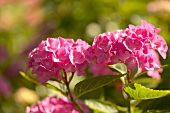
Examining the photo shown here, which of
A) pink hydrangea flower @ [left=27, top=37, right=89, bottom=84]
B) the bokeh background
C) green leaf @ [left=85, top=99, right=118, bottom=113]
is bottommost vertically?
green leaf @ [left=85, top=99, right=118, bottom=113]

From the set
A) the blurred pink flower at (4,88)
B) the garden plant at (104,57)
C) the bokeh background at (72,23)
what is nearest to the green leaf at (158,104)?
the garden plant at (104,57)

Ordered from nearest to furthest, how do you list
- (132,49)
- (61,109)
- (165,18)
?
1. (132,49)
2. (61,109)
3. (165,18)

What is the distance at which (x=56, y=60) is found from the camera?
960 mm

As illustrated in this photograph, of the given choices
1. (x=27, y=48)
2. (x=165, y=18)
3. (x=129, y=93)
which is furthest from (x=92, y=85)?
(x=27, y=48)

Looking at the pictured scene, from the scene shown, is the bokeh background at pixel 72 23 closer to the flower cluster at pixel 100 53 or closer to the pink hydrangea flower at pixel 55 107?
the pink hydrangea flower at pixel 55 107

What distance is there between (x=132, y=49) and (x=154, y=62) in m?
0.06

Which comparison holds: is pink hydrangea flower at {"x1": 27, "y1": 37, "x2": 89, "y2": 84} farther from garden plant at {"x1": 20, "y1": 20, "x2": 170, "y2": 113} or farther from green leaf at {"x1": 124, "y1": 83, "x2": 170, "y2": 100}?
green leaf at {"x1": 124, "y1": 83, "x2": 170, "y2": 100}

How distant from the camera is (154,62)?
0.98 m

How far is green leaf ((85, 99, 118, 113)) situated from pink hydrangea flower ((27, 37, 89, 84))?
0.56 ft

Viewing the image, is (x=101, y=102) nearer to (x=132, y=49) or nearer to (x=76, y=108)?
Answer: (x=76, y=108)

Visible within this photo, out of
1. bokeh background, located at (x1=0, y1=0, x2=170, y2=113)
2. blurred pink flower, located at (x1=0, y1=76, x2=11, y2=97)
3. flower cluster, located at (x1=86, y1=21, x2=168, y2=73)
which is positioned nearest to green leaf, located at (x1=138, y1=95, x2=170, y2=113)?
flower cluster, located at (x1=86, y1=21, x2=168, y2=73)

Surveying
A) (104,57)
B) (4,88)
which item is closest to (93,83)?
(104,57)

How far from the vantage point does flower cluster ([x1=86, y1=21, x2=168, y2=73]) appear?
96cm

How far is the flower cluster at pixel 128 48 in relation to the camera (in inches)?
37.6
